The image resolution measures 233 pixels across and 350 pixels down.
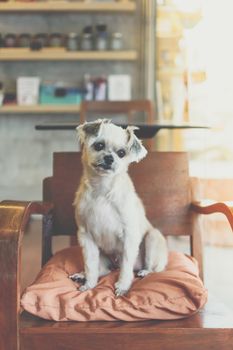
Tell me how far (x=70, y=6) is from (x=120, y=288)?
3.17 metres

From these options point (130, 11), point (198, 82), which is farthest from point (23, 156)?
point (198, 82)

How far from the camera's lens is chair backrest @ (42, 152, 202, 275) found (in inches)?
69.6

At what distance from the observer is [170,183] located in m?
1.78

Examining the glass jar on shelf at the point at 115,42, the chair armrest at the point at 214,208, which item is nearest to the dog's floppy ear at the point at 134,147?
the chair armrest at the point at 214,208

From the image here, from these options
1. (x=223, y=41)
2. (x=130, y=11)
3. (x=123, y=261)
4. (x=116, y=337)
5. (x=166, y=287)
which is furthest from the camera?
(x=130, y=11)

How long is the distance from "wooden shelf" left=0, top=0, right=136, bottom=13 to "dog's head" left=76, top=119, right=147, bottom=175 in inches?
111

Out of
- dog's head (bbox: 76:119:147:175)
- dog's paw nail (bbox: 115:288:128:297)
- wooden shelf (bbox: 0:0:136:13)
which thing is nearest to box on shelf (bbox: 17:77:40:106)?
wooden shelf (bbox: 0:0:136:13)

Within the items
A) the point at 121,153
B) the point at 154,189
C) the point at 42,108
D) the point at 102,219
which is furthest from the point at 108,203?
the point at 42,108

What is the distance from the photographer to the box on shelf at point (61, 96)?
4098 mm

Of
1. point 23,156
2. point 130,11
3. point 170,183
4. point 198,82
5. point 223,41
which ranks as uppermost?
point 130,11

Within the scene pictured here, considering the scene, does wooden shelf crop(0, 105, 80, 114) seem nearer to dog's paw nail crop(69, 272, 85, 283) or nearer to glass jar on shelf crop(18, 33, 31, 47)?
glass jar on shelf crop(18, 33, 31, 47)

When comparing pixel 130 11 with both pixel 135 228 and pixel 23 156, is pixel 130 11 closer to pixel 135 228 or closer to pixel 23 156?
pixel 23 156

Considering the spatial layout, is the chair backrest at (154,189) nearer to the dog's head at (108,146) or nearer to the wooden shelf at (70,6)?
the dog's head at (108,146)

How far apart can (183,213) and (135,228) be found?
14.0 inches
